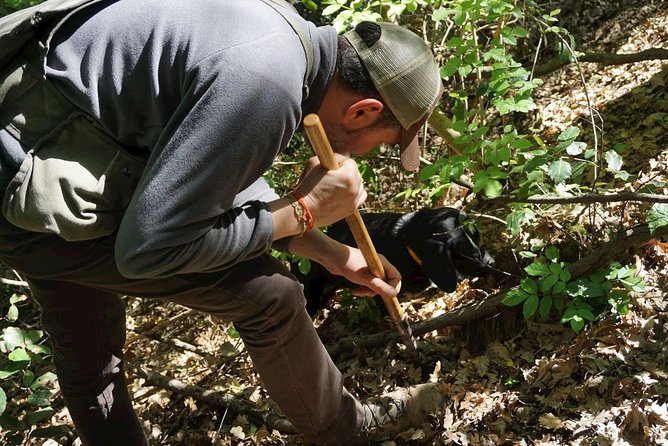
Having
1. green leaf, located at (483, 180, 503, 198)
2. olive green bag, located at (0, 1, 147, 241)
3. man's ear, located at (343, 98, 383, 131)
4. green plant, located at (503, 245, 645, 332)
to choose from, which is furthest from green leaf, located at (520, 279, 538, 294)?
olive green bag, located at (0, 1, 147, 241)

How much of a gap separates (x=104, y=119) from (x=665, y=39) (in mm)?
5513

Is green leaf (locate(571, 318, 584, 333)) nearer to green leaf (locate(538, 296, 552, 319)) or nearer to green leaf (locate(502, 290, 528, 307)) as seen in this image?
green leaf (locate(538, 296, 552, 319))

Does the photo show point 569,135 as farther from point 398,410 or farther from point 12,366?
point 12,366

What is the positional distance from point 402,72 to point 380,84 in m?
0.09

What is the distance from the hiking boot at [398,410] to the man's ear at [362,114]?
145 centimetres

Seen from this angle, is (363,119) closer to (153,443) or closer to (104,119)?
(104,119)

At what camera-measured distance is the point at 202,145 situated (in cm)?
181

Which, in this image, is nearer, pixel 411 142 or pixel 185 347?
pixel 411 142

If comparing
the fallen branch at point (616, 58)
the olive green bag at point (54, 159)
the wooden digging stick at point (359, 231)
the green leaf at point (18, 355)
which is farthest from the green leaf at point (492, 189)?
the green leaf at point (18, 355)

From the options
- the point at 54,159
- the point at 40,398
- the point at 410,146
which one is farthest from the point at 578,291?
the point at 40,398

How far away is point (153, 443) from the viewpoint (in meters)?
3.83

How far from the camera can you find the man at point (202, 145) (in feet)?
6.05

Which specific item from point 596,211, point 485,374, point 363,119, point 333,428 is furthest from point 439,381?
point 363,119

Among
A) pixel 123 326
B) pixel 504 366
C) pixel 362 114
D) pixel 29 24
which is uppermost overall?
pixel 29 24
